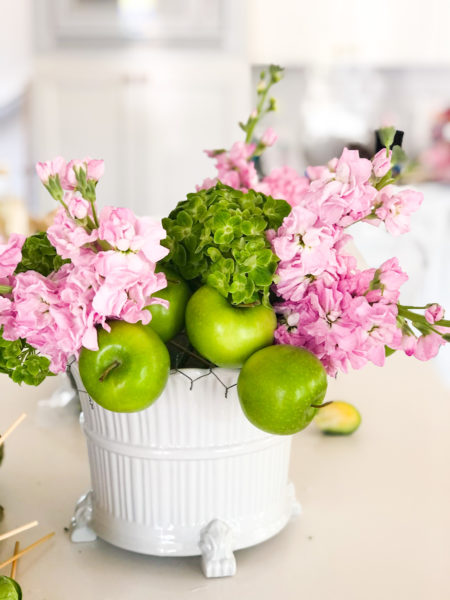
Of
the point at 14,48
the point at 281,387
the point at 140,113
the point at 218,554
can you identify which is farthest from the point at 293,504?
the point at 14,48

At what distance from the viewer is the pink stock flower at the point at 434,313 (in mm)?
652

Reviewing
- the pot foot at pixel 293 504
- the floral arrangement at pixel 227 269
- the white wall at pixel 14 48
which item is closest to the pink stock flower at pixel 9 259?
the floral arrangement at pixel 227 269

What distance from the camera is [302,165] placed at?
3982mm

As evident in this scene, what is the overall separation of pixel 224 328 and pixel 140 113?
324cm

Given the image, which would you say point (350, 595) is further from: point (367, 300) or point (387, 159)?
point (387, 159)

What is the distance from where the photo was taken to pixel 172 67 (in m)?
3.68

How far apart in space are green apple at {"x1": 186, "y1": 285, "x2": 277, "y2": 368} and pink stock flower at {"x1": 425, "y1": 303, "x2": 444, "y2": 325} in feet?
0.41

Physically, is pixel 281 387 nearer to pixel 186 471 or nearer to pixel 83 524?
pixel 186 471

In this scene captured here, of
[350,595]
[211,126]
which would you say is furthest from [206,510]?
[211,126]

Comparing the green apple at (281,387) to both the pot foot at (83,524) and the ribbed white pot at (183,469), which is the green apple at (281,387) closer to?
the ribbed white pot at (183,469)

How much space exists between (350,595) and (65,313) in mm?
331

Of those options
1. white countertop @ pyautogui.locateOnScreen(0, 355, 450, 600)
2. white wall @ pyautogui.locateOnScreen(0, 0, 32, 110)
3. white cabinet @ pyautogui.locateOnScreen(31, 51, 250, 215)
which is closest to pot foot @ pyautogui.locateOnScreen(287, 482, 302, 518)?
white countertop @ pyautogui.locateOnScreen(0, 355, 450, 600)

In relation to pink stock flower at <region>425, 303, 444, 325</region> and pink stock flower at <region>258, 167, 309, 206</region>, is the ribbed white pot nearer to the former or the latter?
pink stock flower at <region>425, 303, 444, 325</region>

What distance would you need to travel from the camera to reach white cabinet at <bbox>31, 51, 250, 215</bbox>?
368cm
